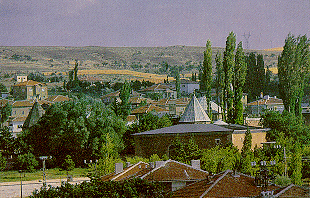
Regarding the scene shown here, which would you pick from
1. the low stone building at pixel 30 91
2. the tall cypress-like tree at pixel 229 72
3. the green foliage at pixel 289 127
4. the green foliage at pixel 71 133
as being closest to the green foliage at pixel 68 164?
the green foliage at pixel 71 133

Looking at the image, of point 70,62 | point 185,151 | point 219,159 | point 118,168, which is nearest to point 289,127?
point 185,151

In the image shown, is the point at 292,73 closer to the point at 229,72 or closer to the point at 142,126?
the point at 229,72

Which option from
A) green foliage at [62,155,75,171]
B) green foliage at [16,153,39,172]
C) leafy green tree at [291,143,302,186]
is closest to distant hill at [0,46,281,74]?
green foliage at [16,153,39,172]

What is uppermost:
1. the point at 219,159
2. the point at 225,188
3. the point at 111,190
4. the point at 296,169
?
the point at 111,190

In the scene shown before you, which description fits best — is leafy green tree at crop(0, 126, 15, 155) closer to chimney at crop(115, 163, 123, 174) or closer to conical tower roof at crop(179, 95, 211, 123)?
conical tower roof at crop(179, 95, 211, 123)

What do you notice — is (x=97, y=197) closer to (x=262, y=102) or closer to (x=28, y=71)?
(x=262, y=102)

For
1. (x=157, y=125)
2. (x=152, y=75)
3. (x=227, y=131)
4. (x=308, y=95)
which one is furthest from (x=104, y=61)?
(x=227, y=131)

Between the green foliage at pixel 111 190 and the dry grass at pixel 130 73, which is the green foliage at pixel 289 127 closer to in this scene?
the green foliage at pixel 111 190
